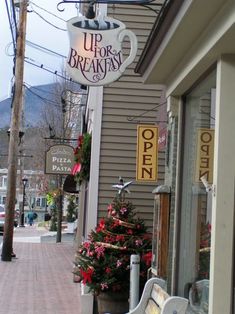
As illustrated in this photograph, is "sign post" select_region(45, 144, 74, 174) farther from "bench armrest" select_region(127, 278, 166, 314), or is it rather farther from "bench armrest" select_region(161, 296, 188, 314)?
"bench armrest" select_region(161, 296, 188, 314)

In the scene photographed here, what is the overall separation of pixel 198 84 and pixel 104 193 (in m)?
4.77

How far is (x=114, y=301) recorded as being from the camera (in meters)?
8.23

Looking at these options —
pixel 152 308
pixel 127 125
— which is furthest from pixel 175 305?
pixel 127 125

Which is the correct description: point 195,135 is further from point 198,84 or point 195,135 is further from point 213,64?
point 213,64

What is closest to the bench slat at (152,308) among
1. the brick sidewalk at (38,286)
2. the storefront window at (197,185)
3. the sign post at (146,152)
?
the storefront window at (197,185)

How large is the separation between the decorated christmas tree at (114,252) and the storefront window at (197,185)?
2.49 m

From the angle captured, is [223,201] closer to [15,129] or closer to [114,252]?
[114,252]

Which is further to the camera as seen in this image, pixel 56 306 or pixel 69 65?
pixel 56 306

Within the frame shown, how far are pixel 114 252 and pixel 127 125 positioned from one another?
2.54 m

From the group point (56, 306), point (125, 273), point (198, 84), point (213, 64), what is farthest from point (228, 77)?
point (56, 306)

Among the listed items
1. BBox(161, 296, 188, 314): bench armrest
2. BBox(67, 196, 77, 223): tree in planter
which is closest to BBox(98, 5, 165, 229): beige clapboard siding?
BBox(161, 296, 188, 314): bench armrest

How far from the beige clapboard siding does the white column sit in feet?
18.2

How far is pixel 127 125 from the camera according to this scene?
9961mm

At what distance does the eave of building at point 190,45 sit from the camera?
3.85 metres
